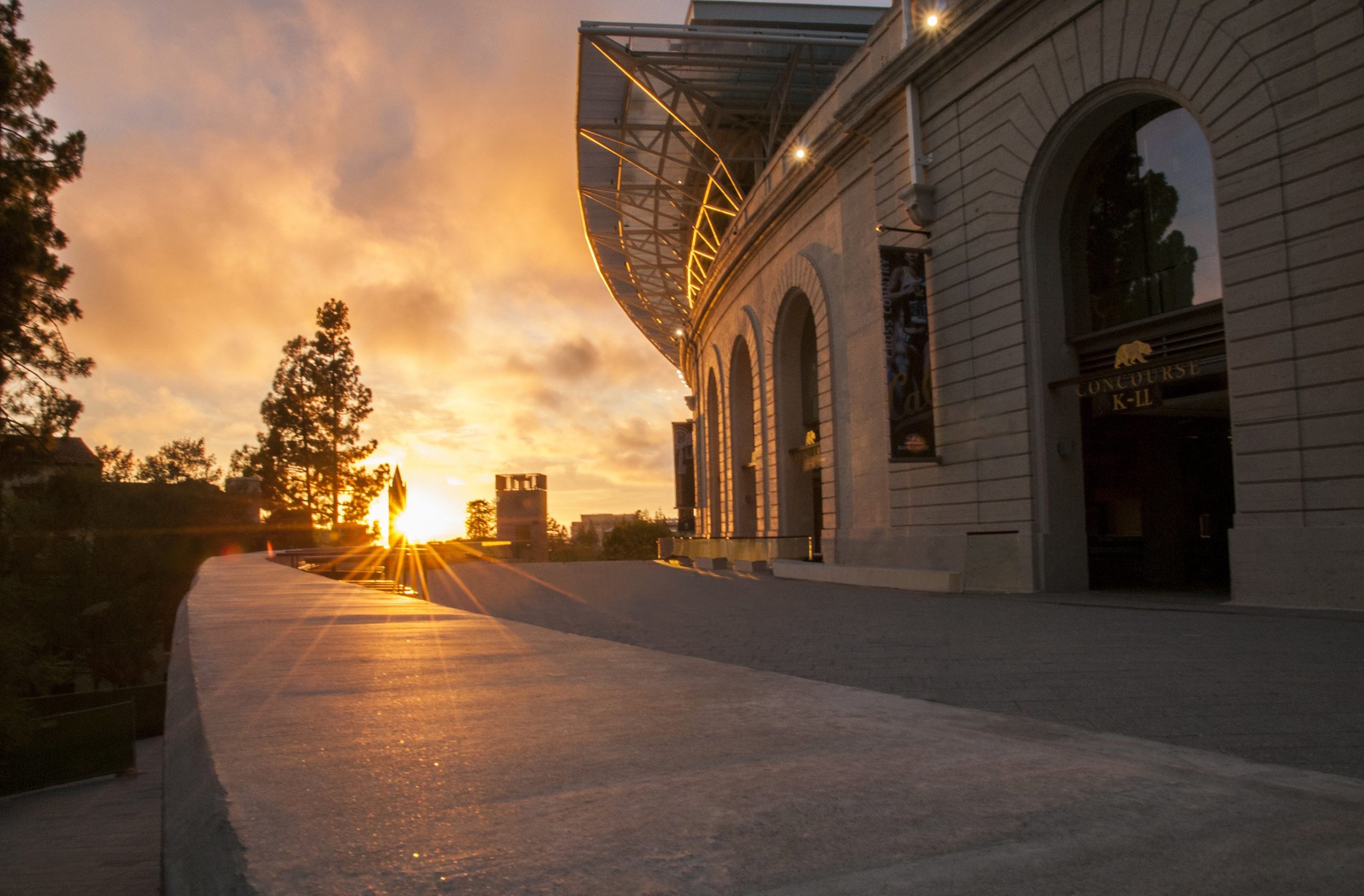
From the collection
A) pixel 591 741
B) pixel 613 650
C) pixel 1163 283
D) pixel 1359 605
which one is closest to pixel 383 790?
pixel 591 741

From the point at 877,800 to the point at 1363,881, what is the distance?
102 cm

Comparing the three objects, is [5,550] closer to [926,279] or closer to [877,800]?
[926,279]

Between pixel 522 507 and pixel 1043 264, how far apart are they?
107222mm

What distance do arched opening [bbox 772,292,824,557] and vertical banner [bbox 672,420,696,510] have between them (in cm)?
A: 2709

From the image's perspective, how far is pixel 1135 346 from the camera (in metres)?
16.7

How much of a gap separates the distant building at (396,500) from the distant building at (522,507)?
2310 inches

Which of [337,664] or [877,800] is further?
[337,664]

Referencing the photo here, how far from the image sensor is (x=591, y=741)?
9.45ft

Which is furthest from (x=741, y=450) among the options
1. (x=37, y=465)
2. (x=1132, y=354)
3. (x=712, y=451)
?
(x=37, y=465)

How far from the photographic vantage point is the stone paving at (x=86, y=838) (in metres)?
11.0

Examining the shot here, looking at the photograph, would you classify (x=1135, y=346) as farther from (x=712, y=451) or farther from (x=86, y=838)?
(x=712, y=451)

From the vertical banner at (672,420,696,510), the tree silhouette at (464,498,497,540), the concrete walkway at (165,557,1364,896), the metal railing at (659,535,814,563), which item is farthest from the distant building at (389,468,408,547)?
the tree silhouette at (464,498,497,540)

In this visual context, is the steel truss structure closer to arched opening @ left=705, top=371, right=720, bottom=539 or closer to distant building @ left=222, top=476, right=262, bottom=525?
arched opening @ left=705, top=371, right=720, bottom=539

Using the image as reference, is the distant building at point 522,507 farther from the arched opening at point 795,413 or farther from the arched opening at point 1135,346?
the arched opening at point 1135,346
